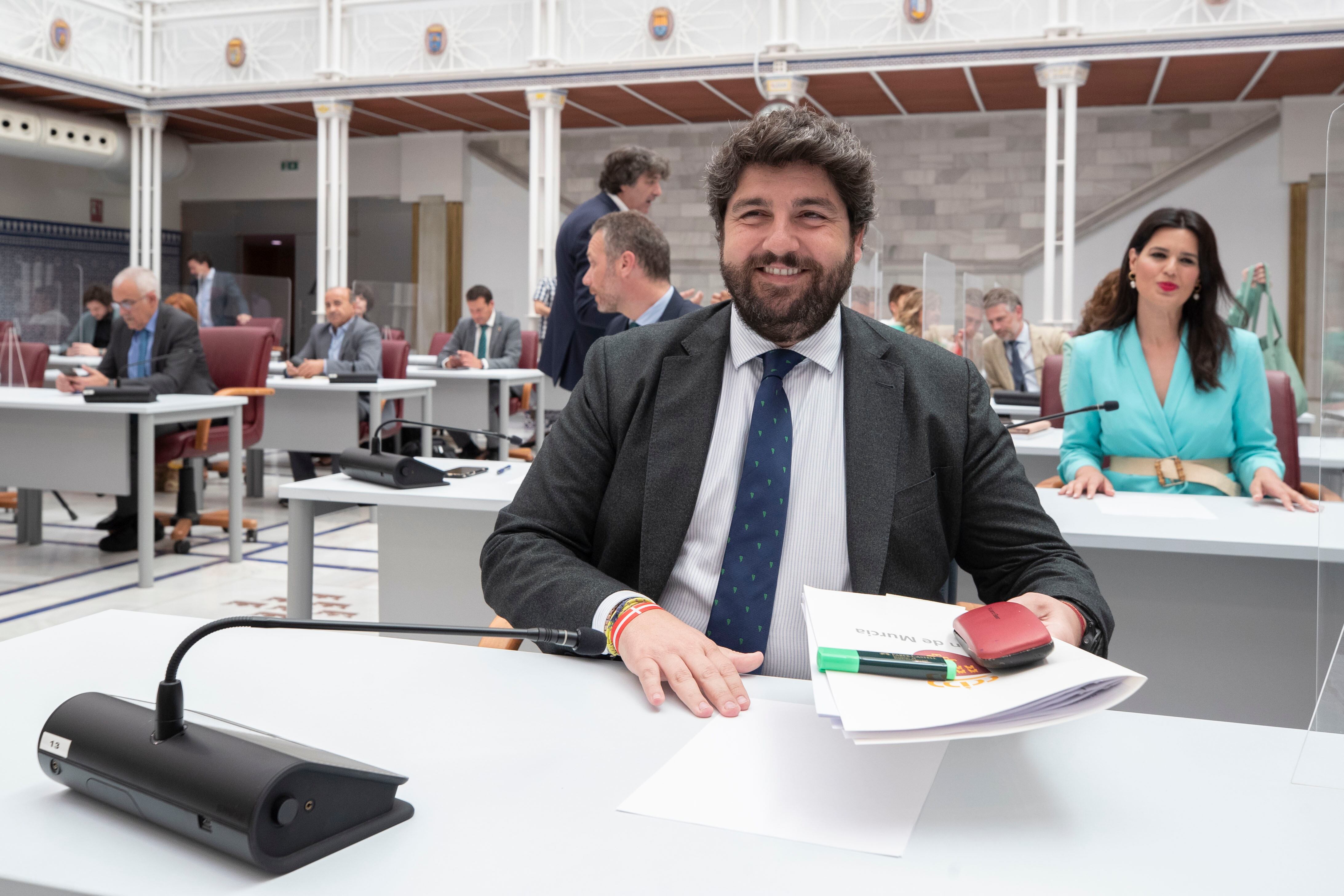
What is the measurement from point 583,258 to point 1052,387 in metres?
1.80

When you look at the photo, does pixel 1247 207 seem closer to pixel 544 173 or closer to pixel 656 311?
pixel 544 173

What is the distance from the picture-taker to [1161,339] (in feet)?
8.91

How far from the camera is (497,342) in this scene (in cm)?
851

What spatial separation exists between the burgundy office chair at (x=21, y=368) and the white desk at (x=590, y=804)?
543 cm

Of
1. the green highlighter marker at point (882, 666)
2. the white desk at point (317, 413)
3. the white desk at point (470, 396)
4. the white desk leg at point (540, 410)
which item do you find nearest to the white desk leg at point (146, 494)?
the white desk at point (317, 413)

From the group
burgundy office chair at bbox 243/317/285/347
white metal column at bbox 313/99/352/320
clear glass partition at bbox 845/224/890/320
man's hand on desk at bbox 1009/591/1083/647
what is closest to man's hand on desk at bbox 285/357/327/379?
clear glass partition at bbox 845/224/890/320

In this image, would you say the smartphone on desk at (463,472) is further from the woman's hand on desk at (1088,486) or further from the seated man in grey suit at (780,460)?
the woman's hand on desk at (1088,486)

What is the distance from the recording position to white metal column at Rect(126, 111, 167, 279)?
1203 centimetres

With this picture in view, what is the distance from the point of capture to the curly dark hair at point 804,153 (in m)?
1.44

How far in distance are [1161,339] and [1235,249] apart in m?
9.71

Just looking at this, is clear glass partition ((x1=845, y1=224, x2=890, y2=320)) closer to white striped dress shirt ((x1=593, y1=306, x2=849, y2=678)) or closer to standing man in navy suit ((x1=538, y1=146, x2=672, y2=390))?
standing man in navy suit ((x1=538, y1=146, x2=672, y2=390))

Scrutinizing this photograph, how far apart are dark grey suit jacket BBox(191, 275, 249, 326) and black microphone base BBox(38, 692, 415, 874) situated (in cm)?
1107

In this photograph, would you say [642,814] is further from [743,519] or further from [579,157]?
[579,157]

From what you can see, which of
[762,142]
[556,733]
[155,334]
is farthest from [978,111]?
[556,733]
